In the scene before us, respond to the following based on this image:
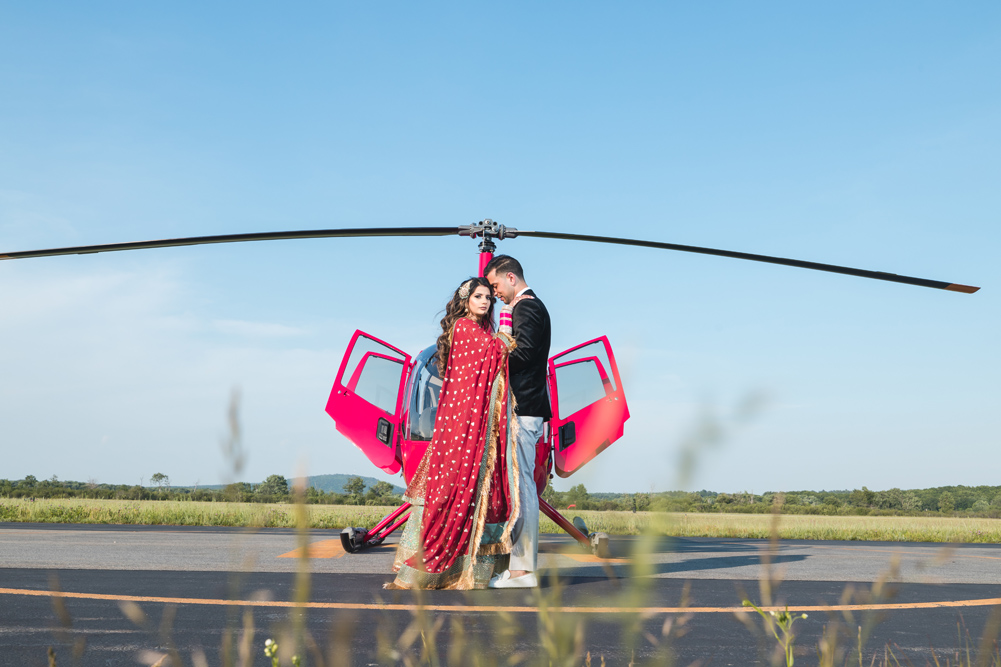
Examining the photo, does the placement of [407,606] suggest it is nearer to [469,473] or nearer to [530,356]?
[469,473]

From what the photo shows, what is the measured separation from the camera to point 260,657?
119 inches

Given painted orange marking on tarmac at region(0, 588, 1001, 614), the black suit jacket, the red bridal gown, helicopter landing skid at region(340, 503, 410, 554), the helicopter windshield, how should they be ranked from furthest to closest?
helicopter landing skid at region(340, 503, 410, 554), the helicopter windshield, the black suit jacket, the red bridal gown, painted orange marking on tarmac at region(0, 588, 1001, 614)

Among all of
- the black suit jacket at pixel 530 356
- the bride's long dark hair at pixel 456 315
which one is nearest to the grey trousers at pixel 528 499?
the black suit jacket at pixel 530 356

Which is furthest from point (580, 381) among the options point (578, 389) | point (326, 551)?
point (326, 551)

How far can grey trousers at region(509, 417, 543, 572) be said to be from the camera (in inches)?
203

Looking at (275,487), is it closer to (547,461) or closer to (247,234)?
(247,234)

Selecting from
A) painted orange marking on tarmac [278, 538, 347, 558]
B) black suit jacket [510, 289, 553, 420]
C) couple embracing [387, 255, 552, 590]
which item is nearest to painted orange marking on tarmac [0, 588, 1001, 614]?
couple embracing [387, 255, 552, 590]

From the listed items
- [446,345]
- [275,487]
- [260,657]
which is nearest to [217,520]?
[446,345]

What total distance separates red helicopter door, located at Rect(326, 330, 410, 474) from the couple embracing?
4.39 ft

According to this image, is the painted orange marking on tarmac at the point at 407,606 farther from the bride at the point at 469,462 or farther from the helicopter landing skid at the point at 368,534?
the helicopter landing skid at the point at 368,534

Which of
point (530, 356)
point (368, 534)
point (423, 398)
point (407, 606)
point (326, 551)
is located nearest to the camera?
point (407, 606)

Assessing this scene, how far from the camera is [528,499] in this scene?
5242mm

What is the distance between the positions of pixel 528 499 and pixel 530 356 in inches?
40.5

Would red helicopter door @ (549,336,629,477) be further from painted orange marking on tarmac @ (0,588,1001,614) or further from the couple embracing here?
painted orange marking on tarmac @ (0,588,1001,614)
